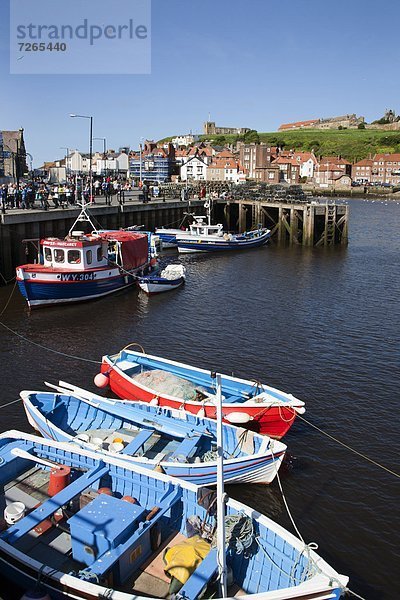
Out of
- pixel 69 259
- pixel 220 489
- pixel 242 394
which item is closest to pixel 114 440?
pixel 242 394

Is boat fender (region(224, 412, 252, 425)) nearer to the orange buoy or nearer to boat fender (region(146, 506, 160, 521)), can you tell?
boat fender (region(146, 506, 160, 521))

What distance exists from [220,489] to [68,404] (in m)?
8.16

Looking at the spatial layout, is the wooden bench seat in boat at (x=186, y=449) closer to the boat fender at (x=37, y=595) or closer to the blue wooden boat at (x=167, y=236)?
the boat fender at (x=37, y=595)

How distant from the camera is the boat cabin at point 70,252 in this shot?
2791 centimetres

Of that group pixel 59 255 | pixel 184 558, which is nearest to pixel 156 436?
pixel 184 558

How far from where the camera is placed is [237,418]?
14.0 metres

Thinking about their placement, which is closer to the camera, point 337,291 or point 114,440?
point 114,440

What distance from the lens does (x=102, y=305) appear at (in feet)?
97.0

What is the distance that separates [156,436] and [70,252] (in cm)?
1654

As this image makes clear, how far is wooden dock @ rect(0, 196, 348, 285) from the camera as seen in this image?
32.8m

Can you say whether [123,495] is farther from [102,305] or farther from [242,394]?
[102,305]

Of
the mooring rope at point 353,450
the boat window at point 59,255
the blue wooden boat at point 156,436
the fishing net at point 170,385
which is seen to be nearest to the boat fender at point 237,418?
the blue wooden boat at point 156,436

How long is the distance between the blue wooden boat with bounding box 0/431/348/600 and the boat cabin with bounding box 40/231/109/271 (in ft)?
60.4

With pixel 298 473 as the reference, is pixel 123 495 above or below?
above
